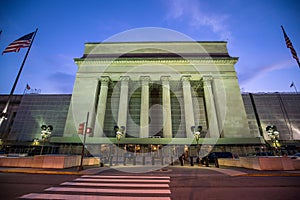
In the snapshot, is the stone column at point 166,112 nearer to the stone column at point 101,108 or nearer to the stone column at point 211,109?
the stone column at point 211,109

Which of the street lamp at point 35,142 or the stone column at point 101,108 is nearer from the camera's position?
the stone column at point 101,108

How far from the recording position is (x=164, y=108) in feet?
94.6

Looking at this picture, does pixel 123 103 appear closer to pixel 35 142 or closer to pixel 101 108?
pixel 101 108

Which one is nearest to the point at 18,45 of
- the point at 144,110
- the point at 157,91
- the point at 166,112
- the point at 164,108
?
the point at 144,110

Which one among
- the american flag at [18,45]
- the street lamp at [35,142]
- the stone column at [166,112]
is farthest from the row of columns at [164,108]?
the american flag at [18,45]

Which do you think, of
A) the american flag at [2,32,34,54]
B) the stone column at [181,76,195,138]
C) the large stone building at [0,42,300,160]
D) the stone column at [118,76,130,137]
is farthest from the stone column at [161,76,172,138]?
the american flag at [2,32,34,54]

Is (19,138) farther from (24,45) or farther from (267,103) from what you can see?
(267,103)

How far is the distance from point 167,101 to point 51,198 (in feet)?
86.3

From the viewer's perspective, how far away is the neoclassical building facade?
2800 cm

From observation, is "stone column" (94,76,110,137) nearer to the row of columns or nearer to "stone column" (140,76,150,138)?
the row of columns

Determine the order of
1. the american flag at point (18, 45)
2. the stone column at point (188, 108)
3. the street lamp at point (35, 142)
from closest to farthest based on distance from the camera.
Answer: the american flag at point (18, 45) → the stone column at point (188, 108) → the street lamp at point (35, 142)

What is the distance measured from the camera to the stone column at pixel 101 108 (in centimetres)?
2680

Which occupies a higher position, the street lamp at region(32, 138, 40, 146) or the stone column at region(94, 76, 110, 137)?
Answer: the stone column at region(94, 76, 110, 137)

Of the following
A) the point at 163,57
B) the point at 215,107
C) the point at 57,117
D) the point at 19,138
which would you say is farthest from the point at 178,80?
the point at 19,138
